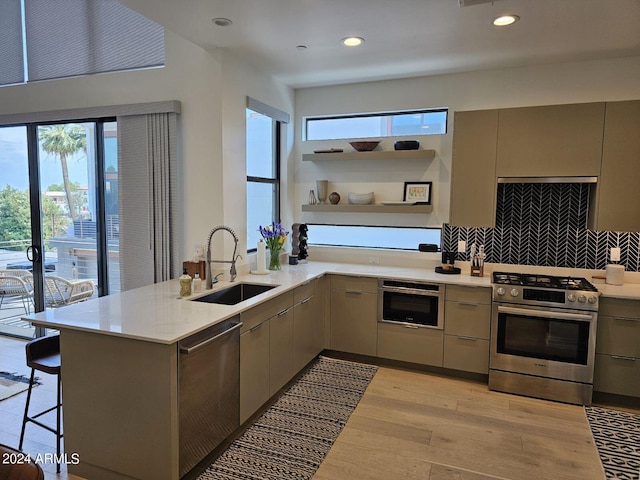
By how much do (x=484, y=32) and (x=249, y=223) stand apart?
2.60 meters

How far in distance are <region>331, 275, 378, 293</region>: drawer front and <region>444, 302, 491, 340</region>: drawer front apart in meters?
0.69

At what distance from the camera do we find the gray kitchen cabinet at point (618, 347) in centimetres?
329

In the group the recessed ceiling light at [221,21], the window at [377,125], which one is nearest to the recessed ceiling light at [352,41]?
the recessed ceiling light at [221,21]

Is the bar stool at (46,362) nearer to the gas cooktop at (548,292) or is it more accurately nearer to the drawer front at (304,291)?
the drawer front at (304,291)

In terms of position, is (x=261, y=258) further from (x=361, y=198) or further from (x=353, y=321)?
(x=361, y=198)

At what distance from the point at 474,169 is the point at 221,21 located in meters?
2.47

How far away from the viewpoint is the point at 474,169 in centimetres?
386

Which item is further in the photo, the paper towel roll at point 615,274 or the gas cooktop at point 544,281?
the paper towel roll at point 615,274

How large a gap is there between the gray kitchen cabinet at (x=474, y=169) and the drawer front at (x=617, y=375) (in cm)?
142

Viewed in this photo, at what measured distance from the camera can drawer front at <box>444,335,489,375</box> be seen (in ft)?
12.1

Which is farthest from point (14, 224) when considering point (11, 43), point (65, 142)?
point (11, 43)

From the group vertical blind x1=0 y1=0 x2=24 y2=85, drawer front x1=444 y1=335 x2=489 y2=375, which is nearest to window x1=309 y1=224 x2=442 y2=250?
drawer front x1=444 y1=335 x2=489 y2=375

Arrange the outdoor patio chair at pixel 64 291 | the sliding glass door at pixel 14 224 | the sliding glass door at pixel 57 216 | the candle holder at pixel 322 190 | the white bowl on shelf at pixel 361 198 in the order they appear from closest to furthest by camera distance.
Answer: the sliding glass door at pixel 57 216
the outdoor patio chair at pixel 64 291
the white bowl on shelf at pixel 361 198
the sliding glass door at pixel 14 224
the candle holder at pixel 322 190

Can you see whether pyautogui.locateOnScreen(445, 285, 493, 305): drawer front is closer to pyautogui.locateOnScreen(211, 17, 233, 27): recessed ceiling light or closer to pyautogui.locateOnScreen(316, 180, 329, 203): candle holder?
pyautogui.locateOnScreen(316, 180, 329, 203): candle holder
